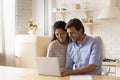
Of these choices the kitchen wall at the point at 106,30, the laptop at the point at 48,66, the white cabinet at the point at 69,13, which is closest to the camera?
the laptop at the point at 48,66

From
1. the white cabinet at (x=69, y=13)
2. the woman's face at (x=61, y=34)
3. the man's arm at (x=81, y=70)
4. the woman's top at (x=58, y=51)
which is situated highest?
the white cabinet at (x=69, y=13)

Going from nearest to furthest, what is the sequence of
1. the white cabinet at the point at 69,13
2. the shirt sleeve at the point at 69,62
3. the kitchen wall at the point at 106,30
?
the shirt sleeve at the point at 69,62
the kitchen wall at the point at 106,30
the white cabinet at the point at 69,13

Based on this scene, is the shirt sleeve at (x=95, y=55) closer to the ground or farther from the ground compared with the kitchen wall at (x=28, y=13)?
closer to the ground

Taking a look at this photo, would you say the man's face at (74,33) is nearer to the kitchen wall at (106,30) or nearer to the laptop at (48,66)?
the laptop at (48,66)

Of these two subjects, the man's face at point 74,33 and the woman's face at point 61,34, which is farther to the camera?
the woman's face at point 61,34

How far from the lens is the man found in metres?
2.10

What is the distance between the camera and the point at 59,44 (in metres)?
2.45

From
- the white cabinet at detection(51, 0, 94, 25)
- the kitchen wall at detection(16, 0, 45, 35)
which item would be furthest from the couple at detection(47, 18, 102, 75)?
the kitchen wall at detection(16, 0, 45, 35)

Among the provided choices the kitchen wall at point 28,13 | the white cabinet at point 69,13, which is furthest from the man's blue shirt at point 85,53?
the kitchen wall at point 28,13

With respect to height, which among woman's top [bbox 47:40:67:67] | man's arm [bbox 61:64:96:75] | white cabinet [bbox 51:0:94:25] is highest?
white cabinet [bbox 51:0:94:25]

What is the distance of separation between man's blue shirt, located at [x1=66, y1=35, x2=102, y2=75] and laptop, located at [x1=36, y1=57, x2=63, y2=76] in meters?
0.35

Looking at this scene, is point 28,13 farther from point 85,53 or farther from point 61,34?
point 85,53

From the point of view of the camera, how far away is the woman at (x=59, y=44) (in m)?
2.39

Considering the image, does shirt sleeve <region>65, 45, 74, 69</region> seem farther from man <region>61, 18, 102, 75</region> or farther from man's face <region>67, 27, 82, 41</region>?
man's face <region>67, 27, 82, 41</region>
